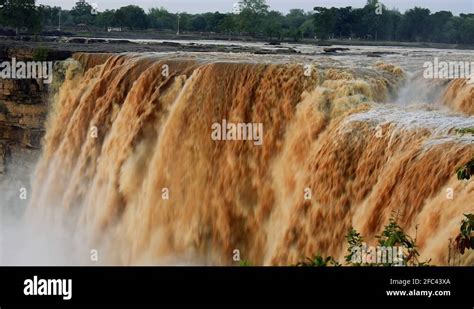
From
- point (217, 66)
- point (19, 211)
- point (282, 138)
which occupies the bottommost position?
point (19, 211)

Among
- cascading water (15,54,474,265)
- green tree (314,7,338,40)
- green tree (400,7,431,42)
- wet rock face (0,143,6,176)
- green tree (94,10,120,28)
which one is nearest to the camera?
cascading water (15,54,474,265)

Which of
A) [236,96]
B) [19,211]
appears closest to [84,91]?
[19,211]

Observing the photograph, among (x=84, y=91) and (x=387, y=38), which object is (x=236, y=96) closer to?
(x=84, y=91)

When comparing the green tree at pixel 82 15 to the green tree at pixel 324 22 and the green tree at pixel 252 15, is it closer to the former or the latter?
the green tree at pixel 252 15

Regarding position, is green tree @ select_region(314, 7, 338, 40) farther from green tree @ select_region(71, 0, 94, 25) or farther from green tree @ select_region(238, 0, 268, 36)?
green tree @ select_region(71, 0, 94, 25)

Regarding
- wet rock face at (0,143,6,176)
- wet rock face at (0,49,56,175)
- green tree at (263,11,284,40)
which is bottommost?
wet rock face at (0,143,6,176)

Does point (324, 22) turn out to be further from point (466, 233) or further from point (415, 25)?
point (466, 233)

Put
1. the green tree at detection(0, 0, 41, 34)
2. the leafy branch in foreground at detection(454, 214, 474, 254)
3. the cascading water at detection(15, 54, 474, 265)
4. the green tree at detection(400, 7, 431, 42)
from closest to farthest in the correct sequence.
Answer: the leafy branch in foreground at detection(454, 214, 474, 254) < the cascading water at detection(15, 54, 474, 265) < the green tree at detection(400, 7, 431, 42) < the green tree at detection(0, 0, 41, 34)

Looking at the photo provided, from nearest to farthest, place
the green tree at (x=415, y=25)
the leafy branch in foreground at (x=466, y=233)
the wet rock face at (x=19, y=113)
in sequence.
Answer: the leafy branch in foreground at (x=466, y=233) < the green tree at (x=415, y=25) < the wet rock face at (x=19, y=113)

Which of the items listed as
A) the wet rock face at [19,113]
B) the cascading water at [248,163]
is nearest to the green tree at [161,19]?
the wet rock face at [19,113]

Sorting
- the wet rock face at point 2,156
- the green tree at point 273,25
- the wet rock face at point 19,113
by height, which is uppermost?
the green tree at point 273,25

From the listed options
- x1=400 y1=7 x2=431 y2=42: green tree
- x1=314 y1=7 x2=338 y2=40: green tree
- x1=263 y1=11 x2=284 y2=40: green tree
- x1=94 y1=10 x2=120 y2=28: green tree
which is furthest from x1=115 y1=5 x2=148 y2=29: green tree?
x1=400 y1=7 x2=431 y2=42: green tree
